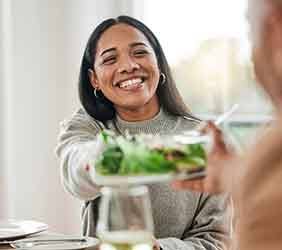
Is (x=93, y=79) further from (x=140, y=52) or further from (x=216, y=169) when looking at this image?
(x=216, y=169)

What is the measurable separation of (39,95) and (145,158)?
169 cm

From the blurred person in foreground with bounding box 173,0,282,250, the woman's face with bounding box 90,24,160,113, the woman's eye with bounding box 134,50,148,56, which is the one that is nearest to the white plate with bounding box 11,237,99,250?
the woman's face with bounding box 90,24,160,113

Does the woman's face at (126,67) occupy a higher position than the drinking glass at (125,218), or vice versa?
the woman's face at (126,67)

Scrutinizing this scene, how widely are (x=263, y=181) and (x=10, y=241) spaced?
963mm

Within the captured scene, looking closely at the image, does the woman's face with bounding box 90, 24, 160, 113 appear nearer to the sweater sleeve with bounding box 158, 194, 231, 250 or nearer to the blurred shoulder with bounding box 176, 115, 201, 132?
the blurred shoulder with bounding box 176, 115, 201, 132

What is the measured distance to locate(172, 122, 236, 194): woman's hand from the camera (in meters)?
1.13

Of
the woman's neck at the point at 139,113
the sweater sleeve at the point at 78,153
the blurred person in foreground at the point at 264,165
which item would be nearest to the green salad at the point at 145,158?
the blurred person in foreground at the point at 264,165

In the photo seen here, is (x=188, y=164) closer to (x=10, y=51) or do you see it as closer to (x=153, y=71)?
(x=153, y=71)

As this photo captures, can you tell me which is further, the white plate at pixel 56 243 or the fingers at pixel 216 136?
the white plate at pixel 56 243

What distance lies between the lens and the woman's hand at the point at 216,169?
1129mm

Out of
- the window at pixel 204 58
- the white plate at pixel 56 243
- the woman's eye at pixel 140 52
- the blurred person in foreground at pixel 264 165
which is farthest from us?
the window at pixel 204 58

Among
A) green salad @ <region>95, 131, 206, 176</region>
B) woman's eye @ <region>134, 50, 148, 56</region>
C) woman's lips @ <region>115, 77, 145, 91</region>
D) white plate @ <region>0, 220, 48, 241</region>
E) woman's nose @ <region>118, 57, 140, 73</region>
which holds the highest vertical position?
woman's eye @ <region>134, 50, 148, 56</region>

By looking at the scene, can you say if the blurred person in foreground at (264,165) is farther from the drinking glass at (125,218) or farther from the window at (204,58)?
the window at (204,58)

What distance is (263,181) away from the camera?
979 mm
